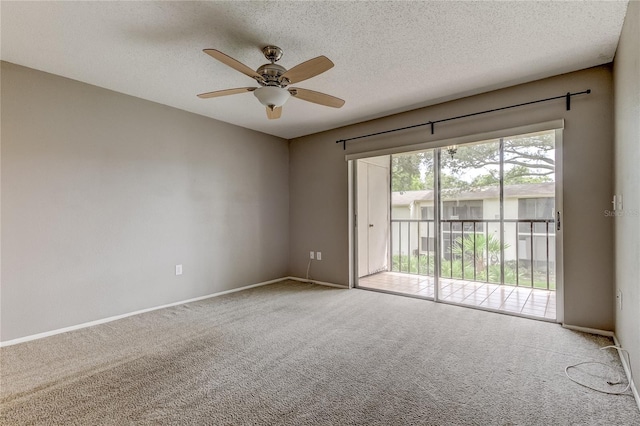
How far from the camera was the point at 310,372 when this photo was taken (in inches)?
→ 80.1

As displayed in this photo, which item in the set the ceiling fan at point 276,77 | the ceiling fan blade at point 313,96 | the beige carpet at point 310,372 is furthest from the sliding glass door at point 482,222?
the ceiling fan at point 276,77

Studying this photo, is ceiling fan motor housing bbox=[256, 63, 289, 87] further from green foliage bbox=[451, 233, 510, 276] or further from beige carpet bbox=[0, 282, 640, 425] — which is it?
green foliage bbox=[451, 233, 510, 276]

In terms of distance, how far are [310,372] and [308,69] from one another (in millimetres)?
2057

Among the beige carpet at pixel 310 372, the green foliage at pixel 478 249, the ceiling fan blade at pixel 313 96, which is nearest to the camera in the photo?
the beige carpet at pixel 310 372

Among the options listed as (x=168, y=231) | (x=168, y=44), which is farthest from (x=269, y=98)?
(x=168, y=231)

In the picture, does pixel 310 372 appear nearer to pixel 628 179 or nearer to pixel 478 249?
pixel 628 179

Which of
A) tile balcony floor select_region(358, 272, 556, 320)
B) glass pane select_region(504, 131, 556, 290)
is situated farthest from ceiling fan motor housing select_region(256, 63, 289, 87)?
glass pane select_region(504, 131, 556, 290)

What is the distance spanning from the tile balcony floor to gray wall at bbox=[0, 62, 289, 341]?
2135 millimetres

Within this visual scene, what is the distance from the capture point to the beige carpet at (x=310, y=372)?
1.61 m

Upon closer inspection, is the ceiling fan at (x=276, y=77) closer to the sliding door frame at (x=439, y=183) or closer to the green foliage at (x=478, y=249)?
the sliding door frame at (x=439, y=183)

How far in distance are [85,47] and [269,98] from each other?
4.87 feet

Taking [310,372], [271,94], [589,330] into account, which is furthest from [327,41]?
[589,330]

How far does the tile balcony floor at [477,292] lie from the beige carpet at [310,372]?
45 centimetres

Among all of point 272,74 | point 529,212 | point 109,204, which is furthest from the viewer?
point 529,212
